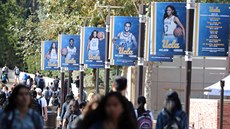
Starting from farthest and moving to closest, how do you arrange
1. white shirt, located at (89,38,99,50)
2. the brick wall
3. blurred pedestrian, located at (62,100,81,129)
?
white shirt, located at (89,38,99,50), the brick wall, blurred pedestrian, located at (62,100,81,129)

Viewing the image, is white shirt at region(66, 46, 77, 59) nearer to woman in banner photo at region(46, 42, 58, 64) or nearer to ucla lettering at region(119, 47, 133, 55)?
woman in banner photo at region(46, 42, 58, 64)

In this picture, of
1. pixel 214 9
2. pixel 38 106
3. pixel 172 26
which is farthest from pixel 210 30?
pixel 38 106

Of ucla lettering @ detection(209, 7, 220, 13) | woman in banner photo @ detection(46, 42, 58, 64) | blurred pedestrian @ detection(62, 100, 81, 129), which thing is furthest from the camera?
woman in banner photo @ detection(46, 42, 58, 64)

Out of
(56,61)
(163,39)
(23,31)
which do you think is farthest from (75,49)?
(23,31)

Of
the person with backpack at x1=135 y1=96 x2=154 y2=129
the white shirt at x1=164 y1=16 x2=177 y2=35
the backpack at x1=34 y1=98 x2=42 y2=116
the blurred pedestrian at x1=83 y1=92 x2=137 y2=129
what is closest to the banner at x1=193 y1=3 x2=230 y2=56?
the white shirt at x1=164 y1=16 x2=177 y2=35

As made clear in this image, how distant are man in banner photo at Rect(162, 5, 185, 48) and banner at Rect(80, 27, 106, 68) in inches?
579

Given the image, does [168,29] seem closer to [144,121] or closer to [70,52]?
[144,121]

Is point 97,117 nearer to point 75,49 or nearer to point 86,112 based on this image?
point 86,112

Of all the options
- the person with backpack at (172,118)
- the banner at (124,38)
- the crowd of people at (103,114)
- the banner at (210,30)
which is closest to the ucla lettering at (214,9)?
the banner at (210,30)

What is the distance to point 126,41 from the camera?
2711 cm

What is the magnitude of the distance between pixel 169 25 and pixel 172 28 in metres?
0.17

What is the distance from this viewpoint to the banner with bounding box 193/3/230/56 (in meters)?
Result: 20.2

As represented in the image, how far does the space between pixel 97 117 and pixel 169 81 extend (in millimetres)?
38962

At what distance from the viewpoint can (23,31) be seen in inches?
2972
